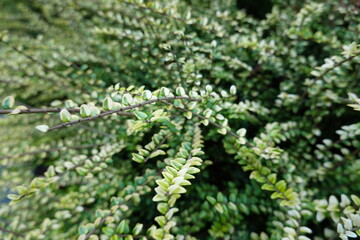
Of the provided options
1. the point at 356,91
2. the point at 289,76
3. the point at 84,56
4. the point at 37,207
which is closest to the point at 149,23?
the point at 84,56

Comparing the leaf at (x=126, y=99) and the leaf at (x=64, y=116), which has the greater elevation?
the leaf at (x=126, y=99)

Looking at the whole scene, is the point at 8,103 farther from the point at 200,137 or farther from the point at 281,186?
the point at 281,186

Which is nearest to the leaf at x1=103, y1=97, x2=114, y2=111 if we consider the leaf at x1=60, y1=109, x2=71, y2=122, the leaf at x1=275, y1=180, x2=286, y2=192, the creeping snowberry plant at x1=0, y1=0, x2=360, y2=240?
the creeping snowberry plant at x1=0, y1=0, x2=360, y2=240

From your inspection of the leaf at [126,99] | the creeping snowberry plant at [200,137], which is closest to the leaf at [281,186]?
the creeping snowberry plant at [200,137]

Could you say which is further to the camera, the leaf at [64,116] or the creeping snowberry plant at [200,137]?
the creeping snowberry plant at [200,137]

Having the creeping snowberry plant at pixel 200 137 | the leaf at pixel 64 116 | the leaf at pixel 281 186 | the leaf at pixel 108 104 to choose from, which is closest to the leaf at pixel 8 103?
the creeping snowberry plant at pixel 200 137

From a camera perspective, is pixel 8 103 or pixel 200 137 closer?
pixel 8 103

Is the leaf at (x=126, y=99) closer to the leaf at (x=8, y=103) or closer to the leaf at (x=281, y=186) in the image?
the leaf at (x=8, y=103)

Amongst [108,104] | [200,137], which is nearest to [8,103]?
[108,104]

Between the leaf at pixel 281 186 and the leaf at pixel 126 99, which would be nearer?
the leaf at pixel 126 99

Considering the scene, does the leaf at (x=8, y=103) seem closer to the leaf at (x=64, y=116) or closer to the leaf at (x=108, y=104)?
the leaf at (x=64, y=116)
